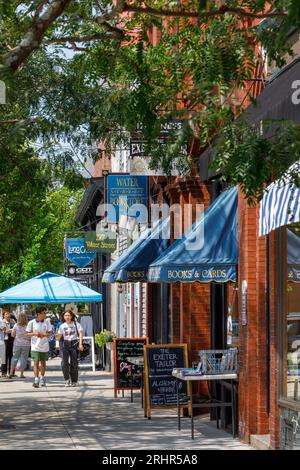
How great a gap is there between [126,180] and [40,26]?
530 inches

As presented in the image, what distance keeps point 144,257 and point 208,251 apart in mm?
5952

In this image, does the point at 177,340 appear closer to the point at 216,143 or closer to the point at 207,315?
the point at 207,315

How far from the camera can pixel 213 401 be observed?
1720cm

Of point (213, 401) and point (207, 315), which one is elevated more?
point (207, 315)

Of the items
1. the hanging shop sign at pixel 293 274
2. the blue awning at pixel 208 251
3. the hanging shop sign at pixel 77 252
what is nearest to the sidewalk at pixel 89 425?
the blue awning at pixel 208 251

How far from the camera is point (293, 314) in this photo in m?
13.3

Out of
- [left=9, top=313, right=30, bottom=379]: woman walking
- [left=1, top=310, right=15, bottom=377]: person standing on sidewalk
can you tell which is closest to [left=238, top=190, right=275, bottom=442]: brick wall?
[left=9, top=313, right=30, bottom=379]: woman walking

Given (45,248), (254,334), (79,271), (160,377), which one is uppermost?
(45,248)

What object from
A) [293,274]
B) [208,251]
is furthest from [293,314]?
[208,251]

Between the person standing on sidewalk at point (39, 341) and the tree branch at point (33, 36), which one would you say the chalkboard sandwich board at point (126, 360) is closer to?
the person standing on sidewalk at point (39, 341)

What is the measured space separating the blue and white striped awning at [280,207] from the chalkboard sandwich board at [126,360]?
37.2 feet

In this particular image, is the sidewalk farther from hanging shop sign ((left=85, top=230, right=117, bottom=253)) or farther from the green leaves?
hanging shop sign ((left=85, top=230, right=117, bottom=253))

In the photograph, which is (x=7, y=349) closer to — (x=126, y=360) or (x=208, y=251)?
(x=126, y=360)

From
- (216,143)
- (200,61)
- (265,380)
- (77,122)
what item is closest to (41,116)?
(77,122)
